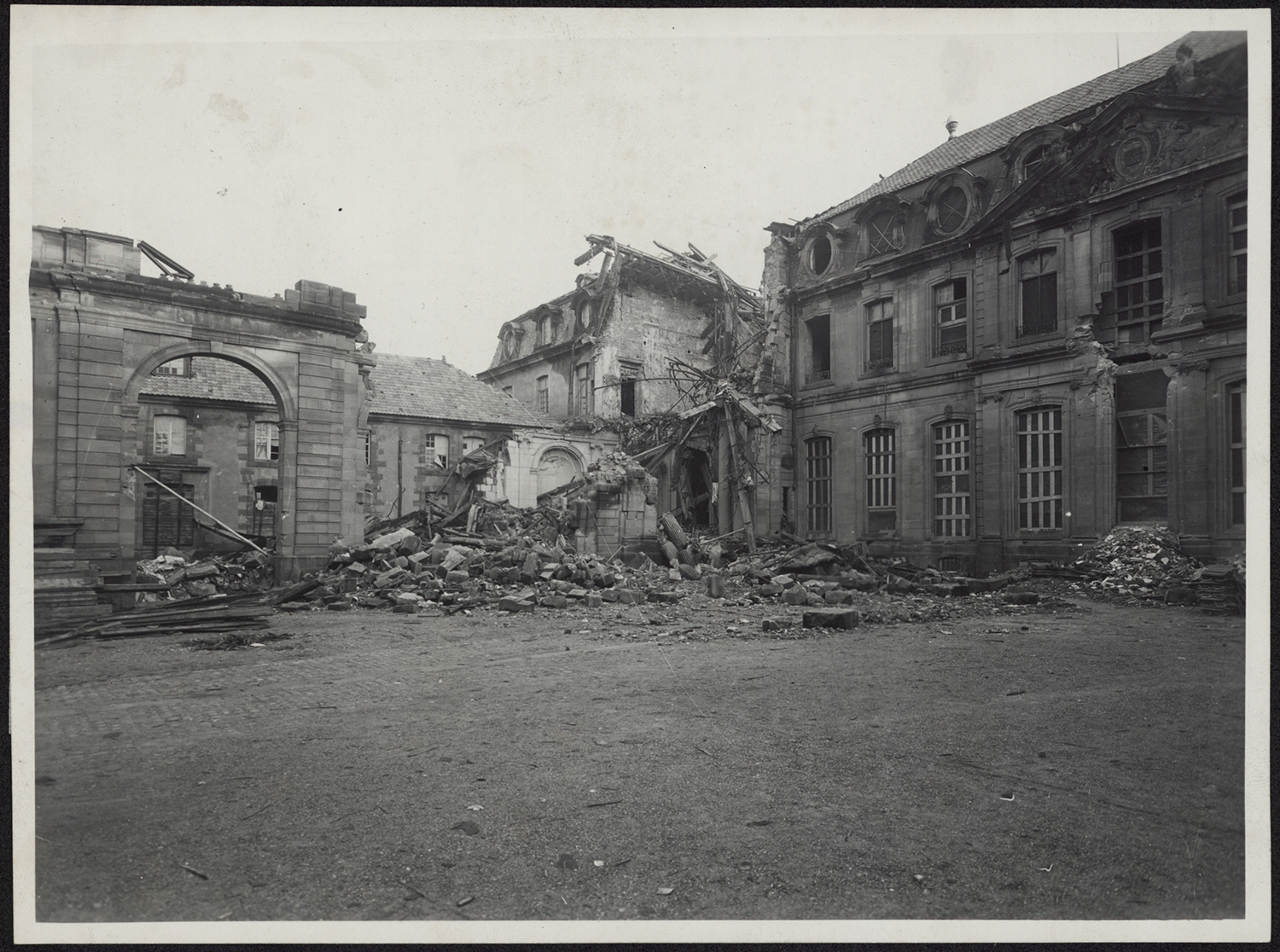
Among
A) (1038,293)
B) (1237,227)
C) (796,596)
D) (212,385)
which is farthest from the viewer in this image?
(212,385)

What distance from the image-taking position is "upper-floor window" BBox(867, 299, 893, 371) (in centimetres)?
1906

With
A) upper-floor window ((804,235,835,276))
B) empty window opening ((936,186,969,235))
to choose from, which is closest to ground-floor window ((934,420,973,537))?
empty window opening ((936,186,969,235))

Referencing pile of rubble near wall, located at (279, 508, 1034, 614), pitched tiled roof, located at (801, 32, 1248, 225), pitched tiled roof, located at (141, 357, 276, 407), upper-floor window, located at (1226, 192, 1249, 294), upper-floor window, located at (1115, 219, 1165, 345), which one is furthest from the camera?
pitched tiled roof, located at (141, 357, 276, 407)

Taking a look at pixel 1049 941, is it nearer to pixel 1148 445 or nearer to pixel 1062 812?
pixel 1062 812

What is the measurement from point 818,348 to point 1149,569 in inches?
435

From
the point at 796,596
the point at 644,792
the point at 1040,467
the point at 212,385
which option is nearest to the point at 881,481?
the point at 1040,467

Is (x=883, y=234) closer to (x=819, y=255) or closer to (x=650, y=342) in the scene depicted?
(x=819, y=255)

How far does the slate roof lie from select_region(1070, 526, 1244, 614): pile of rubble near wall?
20.2m

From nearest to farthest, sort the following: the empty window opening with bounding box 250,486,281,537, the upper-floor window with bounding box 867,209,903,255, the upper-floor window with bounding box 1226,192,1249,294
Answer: the upper-floor window with bounding box 1226,192,1249,294 < the upper-floor window with bounding box 867,209,903,255 < the empty window opening with bounding box 250,486,281,537

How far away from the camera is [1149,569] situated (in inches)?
487

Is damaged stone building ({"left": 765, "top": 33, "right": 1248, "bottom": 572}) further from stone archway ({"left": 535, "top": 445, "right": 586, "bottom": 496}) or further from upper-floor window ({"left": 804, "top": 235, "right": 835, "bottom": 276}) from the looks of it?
stone archway ({"left": 535, "top": 445, "right": 586, "bottom": 496})

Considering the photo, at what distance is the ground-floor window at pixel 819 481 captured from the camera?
20359 millimetres

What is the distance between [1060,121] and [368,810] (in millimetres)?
18135

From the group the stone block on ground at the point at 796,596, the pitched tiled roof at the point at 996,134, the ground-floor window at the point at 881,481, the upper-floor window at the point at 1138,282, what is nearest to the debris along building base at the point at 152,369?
the stone block on ground at the point at 796,596
